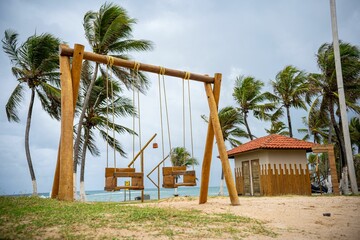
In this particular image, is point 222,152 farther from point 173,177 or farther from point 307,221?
point 307,221

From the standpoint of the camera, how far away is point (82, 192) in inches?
721

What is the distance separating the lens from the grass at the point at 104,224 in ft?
14.5

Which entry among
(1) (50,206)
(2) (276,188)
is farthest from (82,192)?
(1) (50,206)

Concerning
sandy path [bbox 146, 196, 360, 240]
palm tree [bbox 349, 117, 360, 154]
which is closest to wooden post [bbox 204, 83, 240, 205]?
sandy path [bbox 146, 196, 360, 240]

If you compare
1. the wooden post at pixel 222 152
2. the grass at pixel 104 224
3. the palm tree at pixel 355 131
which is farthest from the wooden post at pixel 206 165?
the palm tree at pixel 355 131

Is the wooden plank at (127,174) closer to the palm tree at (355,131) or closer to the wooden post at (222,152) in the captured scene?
the wooden post at (222,152)

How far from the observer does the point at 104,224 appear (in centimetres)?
494

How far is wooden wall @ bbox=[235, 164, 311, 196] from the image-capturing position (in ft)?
59.1

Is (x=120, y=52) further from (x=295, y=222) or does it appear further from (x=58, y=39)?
(x=295, y=222)

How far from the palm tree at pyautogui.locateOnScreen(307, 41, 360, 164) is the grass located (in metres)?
18.4

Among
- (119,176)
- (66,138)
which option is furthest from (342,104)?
(66,138)

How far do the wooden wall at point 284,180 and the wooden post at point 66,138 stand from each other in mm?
13536

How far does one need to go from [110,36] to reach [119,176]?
11.6 metres

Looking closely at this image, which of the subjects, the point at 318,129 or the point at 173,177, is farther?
the point at 318,129
